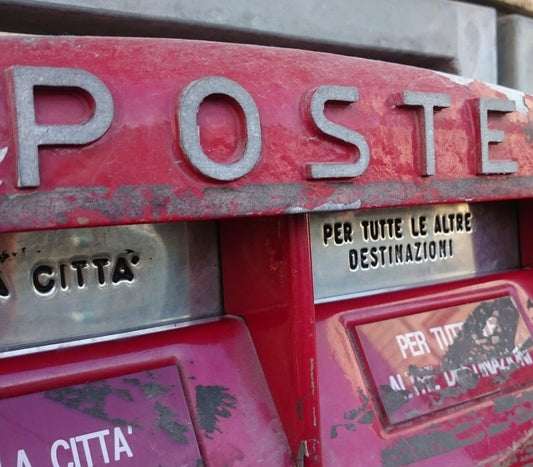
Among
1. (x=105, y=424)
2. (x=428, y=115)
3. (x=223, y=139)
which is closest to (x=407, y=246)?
(x=428, y=115)

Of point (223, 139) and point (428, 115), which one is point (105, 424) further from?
point (428, 115)

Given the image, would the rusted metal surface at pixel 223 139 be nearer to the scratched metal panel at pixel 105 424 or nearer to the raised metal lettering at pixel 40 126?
the raised metal lettering at pixel 40 126

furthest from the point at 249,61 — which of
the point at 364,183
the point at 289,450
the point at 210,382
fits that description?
the point at 289,450

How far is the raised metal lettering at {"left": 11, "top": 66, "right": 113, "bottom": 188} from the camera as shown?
839mm

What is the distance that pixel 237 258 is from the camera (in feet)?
4.18

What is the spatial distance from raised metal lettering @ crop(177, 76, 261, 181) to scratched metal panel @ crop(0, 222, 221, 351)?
0.96 feet

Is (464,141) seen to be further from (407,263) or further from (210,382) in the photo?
(210,382)

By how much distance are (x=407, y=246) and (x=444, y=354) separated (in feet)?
0.91

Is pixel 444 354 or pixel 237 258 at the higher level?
pixel 237 258

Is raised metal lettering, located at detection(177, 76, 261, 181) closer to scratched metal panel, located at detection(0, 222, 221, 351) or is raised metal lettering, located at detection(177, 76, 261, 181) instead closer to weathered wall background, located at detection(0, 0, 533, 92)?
scratched metal panel, located at detection(0, 222, 221, 351)

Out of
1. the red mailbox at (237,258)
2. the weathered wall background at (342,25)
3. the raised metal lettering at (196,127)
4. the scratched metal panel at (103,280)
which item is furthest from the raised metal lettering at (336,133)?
the weathered wall background at (342,25)

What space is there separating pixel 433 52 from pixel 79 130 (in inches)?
48.2

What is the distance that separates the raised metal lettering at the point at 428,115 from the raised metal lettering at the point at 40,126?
59 cm

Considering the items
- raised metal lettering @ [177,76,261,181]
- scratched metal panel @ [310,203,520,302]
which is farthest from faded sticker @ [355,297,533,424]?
raised metal lettering @ [177,76,261,181]
